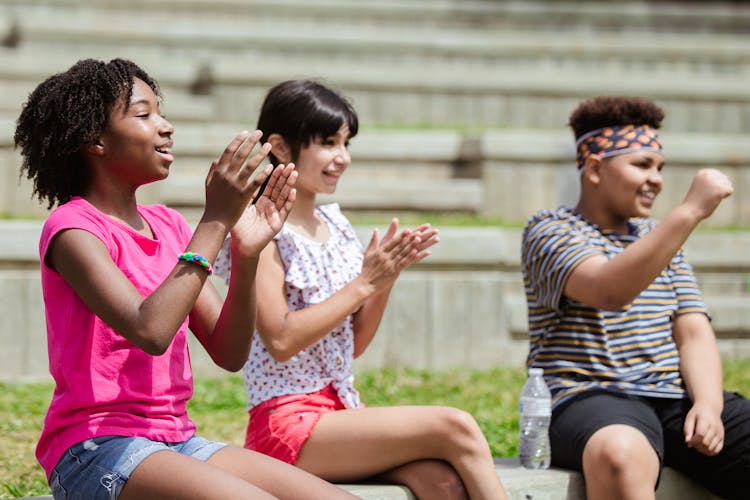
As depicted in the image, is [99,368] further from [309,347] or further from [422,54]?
[422,54]

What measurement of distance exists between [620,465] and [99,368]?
1663mm

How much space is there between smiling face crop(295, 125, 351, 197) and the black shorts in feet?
3.65

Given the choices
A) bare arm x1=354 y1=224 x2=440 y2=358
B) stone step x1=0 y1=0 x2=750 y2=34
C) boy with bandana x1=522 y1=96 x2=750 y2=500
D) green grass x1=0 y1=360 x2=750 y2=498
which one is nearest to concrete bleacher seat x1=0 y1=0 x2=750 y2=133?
stone step x1=0 y1=0 x2=750 y2=34

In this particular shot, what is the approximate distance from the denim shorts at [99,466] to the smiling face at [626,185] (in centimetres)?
203

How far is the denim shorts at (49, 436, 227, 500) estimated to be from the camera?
2.81 meters

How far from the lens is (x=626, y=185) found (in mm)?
4227

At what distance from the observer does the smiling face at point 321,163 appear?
386 cm

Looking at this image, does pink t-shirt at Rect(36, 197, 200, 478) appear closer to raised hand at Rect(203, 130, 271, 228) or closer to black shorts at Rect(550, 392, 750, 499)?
raised hand at Rect(203, 130, 271, 228)

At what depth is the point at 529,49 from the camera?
1091 centimetres

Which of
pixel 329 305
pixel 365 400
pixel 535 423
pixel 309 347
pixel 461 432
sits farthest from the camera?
pixel 365 400

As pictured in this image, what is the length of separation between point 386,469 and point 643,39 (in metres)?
8.76

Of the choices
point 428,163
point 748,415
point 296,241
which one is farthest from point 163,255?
point 428,163

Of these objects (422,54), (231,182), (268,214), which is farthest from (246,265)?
(422,54)

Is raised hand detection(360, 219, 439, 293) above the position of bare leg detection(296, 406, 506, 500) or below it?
above
